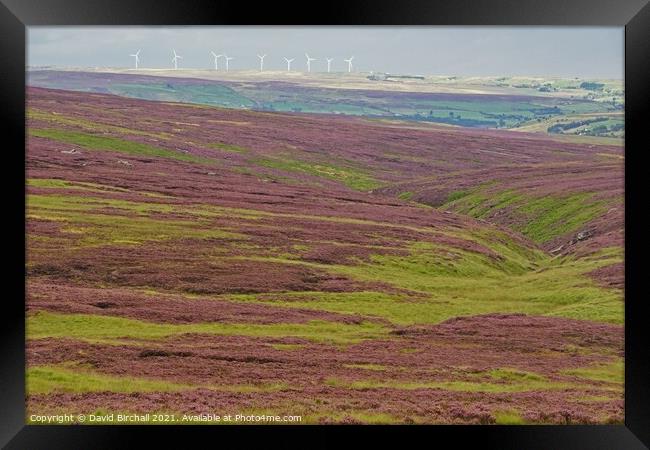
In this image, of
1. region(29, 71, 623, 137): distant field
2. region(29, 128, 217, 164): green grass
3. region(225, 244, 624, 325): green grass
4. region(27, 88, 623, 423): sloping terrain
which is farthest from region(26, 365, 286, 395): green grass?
region(29, 71, 623, 137): distant field

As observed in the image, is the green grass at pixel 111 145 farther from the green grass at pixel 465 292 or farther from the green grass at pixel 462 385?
→ the green grass at pixel 462 385

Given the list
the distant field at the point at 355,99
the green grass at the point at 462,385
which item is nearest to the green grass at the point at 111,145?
the green grass at the point at 462,385

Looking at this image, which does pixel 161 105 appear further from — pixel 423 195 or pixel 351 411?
pixel 351 411

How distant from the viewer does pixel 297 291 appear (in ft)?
156

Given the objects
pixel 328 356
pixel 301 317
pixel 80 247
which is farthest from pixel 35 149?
pixel 328 356

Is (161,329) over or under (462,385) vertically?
over

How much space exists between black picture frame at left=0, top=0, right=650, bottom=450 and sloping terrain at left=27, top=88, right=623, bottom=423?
10850mm

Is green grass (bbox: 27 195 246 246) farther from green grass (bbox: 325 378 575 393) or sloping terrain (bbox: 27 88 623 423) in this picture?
green grass (bbox: 325 378 575 393)

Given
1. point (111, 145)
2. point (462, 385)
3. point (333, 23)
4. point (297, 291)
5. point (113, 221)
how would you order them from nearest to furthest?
point (333, 23), point (462, 385), point (297, 291), point (113, 221), point (111, 145)

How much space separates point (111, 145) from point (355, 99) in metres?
106

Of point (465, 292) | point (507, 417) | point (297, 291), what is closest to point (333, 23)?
point (507, 417)

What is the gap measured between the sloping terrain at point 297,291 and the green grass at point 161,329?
6.3 inches

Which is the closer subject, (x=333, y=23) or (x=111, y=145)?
(x=333, y=23)

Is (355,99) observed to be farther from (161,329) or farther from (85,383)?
(85,383)
